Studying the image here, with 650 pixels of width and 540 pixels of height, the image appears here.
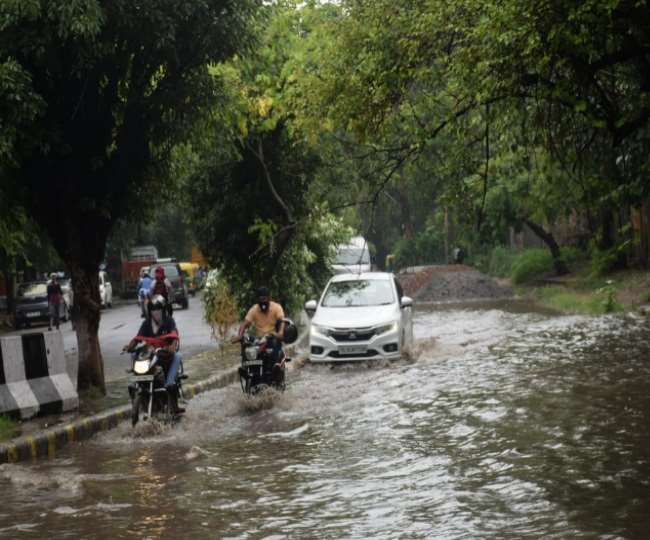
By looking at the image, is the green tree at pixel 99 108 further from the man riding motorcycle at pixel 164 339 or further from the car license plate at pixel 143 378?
the car license plate at pixel 143 378

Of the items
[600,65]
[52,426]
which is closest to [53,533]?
[52,426]

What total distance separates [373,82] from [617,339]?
34.0 feet

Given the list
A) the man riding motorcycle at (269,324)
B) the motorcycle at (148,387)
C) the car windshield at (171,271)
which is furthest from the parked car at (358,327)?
the car windshield at (171,271)

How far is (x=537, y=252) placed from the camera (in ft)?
157

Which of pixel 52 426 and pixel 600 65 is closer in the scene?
pixel 600 65

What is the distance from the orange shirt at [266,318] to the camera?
14.6 meters

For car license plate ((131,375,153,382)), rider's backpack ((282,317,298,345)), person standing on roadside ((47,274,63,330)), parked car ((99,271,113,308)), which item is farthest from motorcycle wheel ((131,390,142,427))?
parked car ((99,271,113,308))

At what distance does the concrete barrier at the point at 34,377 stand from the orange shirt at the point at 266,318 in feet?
8.44

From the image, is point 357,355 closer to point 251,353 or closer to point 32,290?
point 251,353

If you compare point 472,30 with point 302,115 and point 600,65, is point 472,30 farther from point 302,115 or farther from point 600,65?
point 302,115

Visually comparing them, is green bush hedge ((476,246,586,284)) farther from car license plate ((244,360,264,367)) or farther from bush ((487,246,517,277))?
car license plate ((244,360,264,367))

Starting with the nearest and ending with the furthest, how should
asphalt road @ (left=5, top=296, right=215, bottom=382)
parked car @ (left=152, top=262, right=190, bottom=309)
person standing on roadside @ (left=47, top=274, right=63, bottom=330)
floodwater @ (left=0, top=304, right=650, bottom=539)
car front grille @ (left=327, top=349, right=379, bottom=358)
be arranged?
floodwater @ (left=0, top=304, right=650, bottom=539) → car front grille @ (left=327, top=349, right=379, bottom=358) → asphalt road @ (left=5, top=296, right=215, bottom=382) → person standing on roadside @ (left=47, top=274, right=63, bottom=330) → parked car @ (left=152, top=262, right=190, bottom=309)

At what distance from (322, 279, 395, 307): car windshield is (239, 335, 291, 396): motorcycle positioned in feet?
17.1

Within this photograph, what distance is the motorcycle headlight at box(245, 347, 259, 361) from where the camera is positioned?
46.7ft
